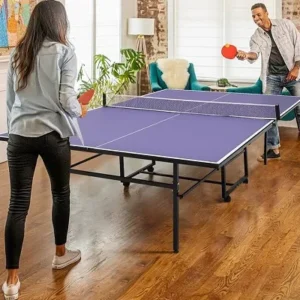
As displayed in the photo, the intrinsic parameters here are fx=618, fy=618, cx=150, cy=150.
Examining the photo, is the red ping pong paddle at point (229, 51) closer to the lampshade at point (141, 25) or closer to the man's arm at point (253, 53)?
the man's arm at point (253, 53)

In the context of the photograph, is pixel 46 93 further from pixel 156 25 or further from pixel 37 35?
pixel 156 25

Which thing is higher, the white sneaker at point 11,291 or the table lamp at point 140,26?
the table lamp at point 140,26

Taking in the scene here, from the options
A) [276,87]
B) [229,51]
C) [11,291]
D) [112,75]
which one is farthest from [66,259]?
[112,75]

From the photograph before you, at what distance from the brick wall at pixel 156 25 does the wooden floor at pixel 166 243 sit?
139 inches

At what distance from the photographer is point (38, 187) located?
4980 millimetres

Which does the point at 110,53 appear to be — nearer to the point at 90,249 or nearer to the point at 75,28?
the point at 75,28

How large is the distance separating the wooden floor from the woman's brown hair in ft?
3.66

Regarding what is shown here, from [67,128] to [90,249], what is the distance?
1.00 meters

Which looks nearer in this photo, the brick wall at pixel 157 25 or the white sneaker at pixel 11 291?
the white sneaker at pixel 11 291

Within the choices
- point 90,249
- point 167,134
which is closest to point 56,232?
point 90,249

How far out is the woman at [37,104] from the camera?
9.41 feet

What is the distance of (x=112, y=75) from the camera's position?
8172 mm

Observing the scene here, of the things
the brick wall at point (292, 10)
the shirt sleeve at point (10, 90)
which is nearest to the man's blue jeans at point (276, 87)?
the brick wall at point (292, 10)

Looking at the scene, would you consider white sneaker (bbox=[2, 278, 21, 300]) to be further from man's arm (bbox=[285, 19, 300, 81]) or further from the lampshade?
the lampshade
